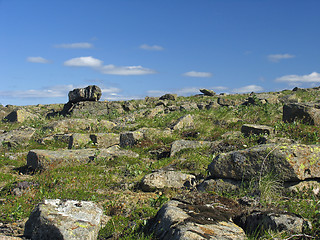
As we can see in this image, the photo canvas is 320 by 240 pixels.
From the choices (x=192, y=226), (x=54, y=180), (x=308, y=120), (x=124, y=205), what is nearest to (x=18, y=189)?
(x=54, y=180)

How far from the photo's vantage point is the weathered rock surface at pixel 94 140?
17.9 metres

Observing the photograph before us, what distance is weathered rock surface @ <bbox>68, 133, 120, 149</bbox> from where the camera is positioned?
17.9 metres

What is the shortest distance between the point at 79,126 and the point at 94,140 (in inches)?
225

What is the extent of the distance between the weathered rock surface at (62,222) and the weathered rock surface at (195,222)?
4.28 ft

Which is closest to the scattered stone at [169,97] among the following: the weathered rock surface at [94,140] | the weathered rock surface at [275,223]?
the weathered rock surface at [94,140]

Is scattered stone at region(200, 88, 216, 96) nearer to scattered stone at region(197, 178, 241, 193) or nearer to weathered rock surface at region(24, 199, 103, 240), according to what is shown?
scattered stone at region(197, 178, 241, 193)

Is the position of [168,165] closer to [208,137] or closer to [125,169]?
[125,169]

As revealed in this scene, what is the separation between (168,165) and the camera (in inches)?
519

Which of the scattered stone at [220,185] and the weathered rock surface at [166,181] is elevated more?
the scattered stone at [220,185]

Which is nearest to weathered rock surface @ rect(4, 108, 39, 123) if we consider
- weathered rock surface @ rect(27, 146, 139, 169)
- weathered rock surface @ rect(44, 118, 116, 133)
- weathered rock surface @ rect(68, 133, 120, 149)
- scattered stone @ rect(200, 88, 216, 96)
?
weathered rock surface @ rect(44, 118, 116, 133)

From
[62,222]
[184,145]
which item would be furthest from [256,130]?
[62,222]

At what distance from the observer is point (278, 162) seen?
8.19m

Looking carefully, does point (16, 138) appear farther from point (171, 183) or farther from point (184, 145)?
point (171, 183)

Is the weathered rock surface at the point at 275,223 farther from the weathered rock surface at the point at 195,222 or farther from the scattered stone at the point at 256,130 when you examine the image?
the scattered stone at the point at 256,130
